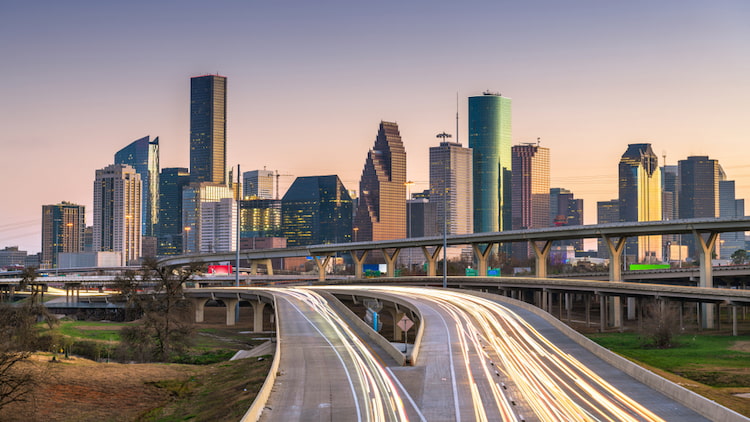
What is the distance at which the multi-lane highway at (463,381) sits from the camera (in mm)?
31609

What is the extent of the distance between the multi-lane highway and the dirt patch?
28.0 ft

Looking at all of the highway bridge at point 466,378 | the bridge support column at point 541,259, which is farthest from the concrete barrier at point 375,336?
the bridge support column at point 541,259

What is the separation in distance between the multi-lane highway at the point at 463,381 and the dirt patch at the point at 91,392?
8540 millimetres

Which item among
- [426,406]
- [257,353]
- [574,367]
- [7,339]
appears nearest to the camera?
[426,406]

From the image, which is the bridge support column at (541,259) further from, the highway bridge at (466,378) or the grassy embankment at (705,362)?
the highway bridge at (466,378)

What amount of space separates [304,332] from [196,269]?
2642 cm

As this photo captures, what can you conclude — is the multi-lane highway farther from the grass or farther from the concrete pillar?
the concrete pillar

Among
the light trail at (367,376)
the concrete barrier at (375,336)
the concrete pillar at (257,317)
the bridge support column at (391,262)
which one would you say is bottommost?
the concrete pillar at (257,317)

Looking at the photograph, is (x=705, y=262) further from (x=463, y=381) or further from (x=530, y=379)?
(x=463, y=381)

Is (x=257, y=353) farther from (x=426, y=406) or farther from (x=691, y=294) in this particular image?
(x=691, y=294)

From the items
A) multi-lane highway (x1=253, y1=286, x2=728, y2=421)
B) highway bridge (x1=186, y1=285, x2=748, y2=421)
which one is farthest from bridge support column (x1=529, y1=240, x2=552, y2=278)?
multi-lane highway (x1=253, y1=286, x2=728, y2=421)

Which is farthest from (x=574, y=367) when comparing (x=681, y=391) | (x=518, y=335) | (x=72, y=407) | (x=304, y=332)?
(x=72, y=407)

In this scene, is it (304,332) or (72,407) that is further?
(304,332)

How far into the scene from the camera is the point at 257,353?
68.9 meters
